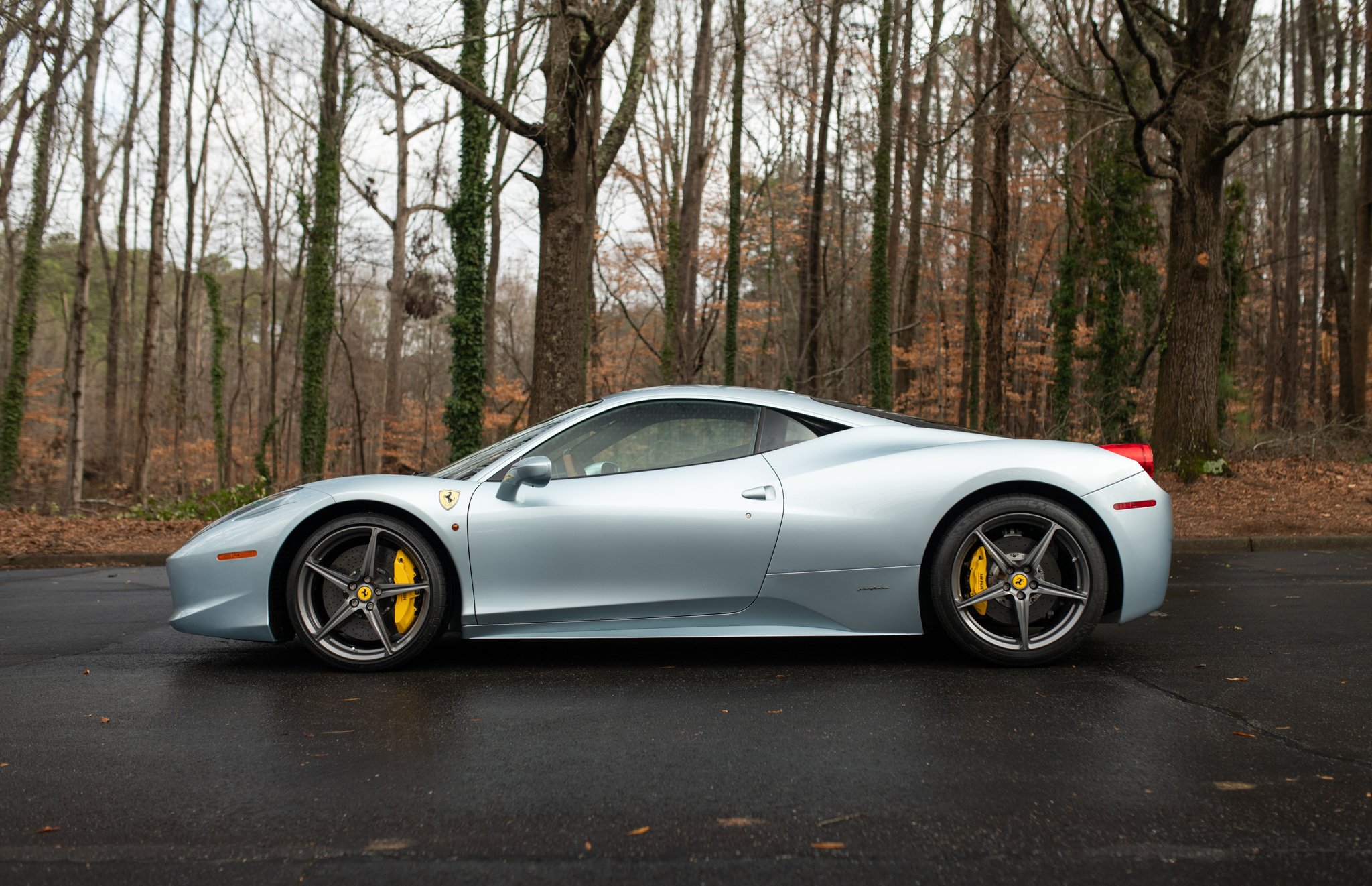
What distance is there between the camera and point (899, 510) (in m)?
4.19

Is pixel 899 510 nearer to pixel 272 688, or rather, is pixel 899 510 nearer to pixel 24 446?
pixel 272 688

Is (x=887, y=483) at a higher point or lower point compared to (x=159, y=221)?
lower

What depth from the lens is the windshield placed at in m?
4.47

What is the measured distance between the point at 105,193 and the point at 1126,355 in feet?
94.1

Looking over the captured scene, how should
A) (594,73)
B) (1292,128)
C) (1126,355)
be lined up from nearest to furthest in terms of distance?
(594,73) → (1126,355) → (1292,128)

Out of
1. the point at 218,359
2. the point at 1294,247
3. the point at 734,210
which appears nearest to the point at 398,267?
the point at 218,359

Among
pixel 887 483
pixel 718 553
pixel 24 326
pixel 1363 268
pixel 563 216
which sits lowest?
pixel 718 553

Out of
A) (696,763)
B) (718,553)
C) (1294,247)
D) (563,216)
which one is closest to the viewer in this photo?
(696,763)

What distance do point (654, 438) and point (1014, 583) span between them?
1745 millimetres

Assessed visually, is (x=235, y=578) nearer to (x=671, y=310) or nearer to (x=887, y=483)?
(x=887, y=483)

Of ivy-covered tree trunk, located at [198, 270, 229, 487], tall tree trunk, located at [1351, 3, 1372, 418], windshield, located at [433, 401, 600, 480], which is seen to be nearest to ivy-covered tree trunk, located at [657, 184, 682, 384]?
ivy-covered tree trunk, located at [198, 270, 229, 487]

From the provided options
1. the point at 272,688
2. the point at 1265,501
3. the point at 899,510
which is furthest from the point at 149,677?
the point at 1265,501

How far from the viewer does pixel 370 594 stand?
13.9 feet

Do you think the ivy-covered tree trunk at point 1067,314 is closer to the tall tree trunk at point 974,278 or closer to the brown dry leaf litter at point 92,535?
the tall tree trunk at point 974,278
